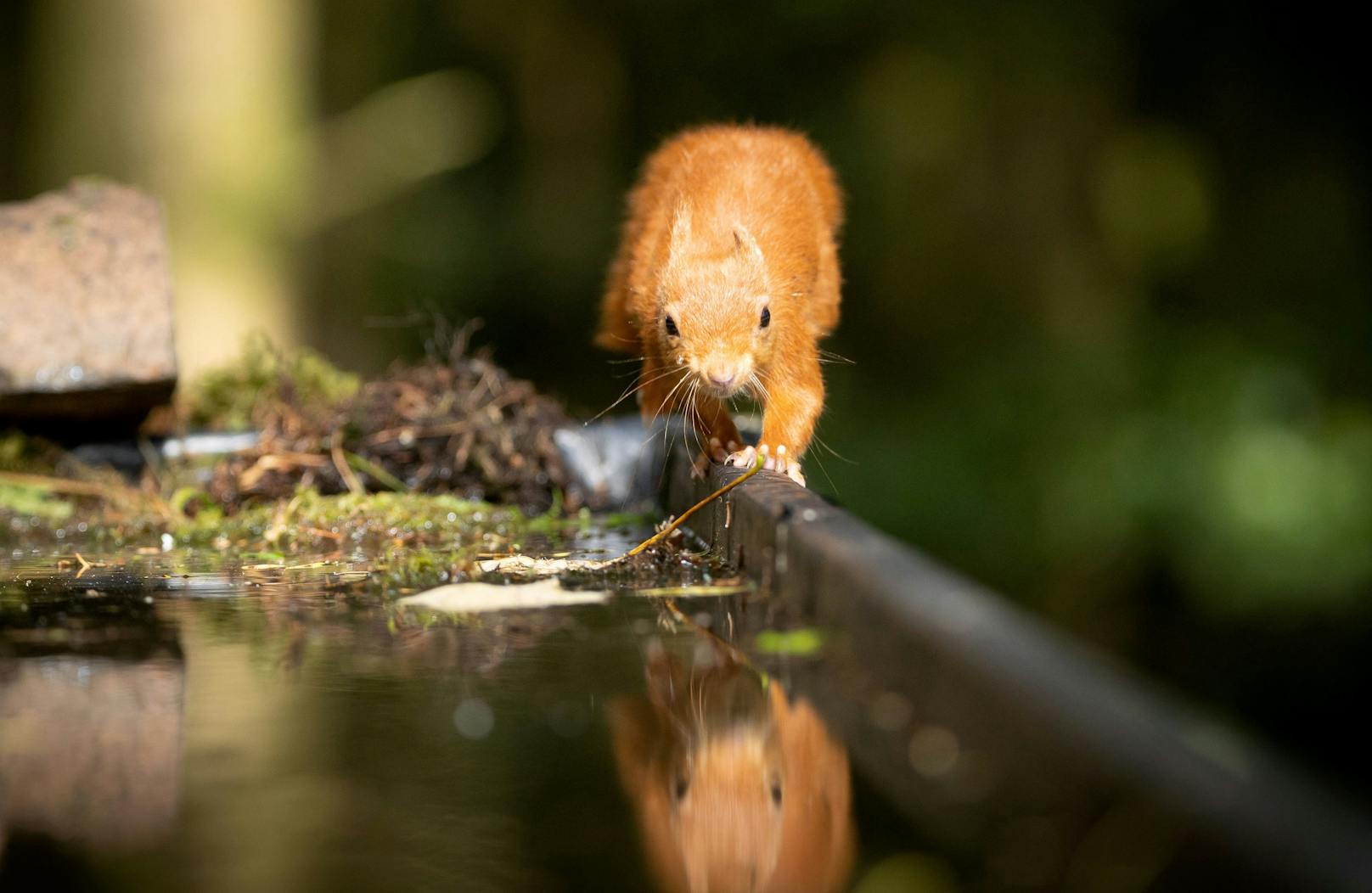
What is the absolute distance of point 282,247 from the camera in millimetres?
7602

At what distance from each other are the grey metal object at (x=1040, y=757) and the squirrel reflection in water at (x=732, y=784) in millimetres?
69

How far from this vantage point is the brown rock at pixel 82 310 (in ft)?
15.3

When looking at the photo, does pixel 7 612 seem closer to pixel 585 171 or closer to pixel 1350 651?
pixel 1350 651

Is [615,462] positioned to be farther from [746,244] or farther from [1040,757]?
[1040,757]

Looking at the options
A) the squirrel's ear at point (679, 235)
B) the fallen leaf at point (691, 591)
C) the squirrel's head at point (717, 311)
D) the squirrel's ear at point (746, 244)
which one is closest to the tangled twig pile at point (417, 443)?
the squirrel's head at point (717, 311)

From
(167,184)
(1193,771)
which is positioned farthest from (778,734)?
(167,184)

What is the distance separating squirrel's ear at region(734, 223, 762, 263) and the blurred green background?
3.36 m

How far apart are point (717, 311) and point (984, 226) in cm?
653

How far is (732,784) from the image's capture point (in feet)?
5.75

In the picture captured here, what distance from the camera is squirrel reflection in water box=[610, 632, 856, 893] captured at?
1.50m

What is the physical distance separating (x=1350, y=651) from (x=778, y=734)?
6163 millimetres

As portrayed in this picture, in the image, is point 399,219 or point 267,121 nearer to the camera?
point 267,121

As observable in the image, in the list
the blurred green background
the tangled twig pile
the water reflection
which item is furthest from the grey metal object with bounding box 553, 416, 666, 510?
the blurred green background

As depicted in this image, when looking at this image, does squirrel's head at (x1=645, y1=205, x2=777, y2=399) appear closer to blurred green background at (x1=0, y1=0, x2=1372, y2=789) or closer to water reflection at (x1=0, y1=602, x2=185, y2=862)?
water reflection at (x1=0, y1=602, x2=185, y2=862)
